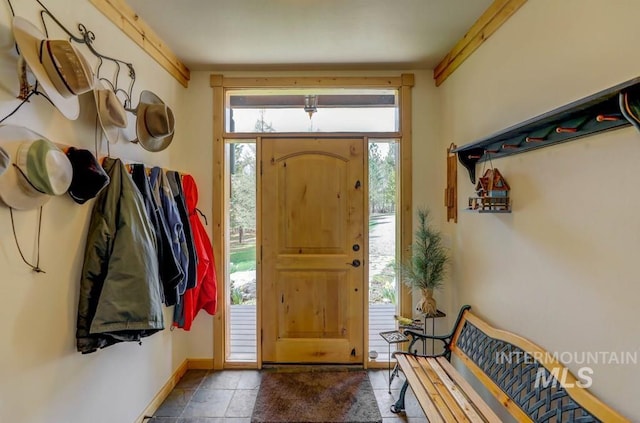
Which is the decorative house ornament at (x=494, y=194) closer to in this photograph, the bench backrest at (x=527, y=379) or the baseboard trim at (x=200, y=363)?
the bench backrest at (x=527, y=379)

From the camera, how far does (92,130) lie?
1691 mm

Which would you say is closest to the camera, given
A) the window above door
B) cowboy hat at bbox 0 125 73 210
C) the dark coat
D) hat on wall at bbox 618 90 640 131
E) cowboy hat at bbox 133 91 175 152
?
hat on wall at bbox 618 90 640 131

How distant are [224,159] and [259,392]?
1.88 metres

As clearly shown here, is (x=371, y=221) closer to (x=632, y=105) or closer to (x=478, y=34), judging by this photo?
(x=478, y=34)

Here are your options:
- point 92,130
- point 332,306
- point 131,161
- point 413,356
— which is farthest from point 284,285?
point 92,130

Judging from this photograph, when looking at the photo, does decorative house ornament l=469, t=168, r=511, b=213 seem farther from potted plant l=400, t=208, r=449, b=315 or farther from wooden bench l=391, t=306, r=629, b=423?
potted plant l=400, t=208, r=449, b=315

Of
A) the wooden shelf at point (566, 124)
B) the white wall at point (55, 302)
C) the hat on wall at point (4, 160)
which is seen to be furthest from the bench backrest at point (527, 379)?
the hat on wall at point (4, 160)

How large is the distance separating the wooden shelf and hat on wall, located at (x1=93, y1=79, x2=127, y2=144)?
6.17ft

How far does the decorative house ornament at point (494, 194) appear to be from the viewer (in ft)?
5.77

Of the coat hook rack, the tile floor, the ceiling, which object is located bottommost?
the tile floor

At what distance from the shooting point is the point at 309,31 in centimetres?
223

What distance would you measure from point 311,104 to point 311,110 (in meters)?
0.05

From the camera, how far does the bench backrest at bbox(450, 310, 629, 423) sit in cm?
121

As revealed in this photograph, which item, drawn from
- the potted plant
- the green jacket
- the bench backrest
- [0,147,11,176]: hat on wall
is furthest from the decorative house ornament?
[0,147,11,176]: hat on wall
